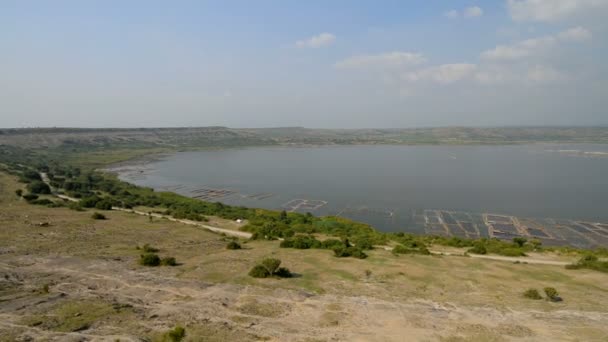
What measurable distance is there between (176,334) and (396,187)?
229 ft

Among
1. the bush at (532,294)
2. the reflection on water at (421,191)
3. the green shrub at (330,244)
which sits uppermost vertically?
the bush at (532,294)

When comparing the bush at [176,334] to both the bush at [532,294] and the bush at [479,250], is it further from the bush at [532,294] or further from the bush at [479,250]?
the bush at [479,250]

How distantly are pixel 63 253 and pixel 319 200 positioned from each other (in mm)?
46496

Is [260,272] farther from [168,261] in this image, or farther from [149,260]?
[149,260]

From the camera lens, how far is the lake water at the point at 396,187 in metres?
57.7

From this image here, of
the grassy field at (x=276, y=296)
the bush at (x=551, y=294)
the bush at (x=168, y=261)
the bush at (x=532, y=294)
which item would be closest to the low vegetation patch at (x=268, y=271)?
the grassy field at (x=276, y=296)

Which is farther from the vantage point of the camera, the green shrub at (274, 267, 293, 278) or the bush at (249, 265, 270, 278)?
the green shrub at (274, 267, 293, 278)

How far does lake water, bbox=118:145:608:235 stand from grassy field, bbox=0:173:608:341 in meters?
26.2

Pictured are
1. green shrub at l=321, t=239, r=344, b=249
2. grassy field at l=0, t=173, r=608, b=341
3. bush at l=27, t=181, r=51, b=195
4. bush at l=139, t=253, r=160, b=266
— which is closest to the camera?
grassy field at l=0, t=173, r=608, b=341

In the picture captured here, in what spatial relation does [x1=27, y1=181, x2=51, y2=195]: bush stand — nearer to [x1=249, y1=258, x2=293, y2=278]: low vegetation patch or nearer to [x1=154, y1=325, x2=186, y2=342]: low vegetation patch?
[x1=249, y1=258, x2=293, y2=278]: low vegetation patch

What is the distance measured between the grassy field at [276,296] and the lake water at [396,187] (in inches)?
1030

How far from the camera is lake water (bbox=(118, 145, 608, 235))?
57688 mm

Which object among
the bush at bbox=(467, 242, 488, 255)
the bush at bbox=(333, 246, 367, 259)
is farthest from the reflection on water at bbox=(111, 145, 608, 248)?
the bush at bbox=(333, 246, 367, 259)

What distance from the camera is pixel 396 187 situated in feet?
254
